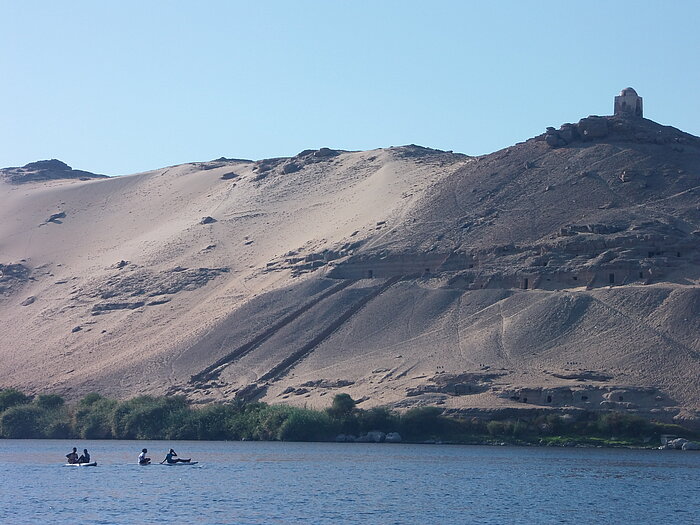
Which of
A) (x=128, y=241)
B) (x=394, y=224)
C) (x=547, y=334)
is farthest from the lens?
(x=128, y=241)

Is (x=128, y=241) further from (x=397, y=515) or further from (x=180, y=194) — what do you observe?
(x=397, y=515)

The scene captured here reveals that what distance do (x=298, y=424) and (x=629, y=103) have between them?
43863mm

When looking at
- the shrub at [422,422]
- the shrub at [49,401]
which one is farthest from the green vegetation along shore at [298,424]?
the shrub at [49,401]

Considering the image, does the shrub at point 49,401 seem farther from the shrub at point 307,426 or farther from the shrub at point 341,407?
the shrub at point 341,407

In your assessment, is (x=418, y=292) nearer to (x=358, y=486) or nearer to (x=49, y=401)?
(x=49, y=401)

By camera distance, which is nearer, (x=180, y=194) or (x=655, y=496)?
(x=655, y=496)

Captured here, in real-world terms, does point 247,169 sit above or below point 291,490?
above

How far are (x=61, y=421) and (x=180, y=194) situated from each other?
5633 cm

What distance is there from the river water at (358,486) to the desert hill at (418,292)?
27.7ft

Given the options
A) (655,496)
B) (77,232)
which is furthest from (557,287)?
(77,232)

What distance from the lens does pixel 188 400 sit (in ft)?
238

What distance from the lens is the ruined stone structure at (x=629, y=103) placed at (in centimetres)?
9612

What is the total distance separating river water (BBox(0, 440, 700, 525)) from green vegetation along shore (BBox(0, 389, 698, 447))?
5.24 feet

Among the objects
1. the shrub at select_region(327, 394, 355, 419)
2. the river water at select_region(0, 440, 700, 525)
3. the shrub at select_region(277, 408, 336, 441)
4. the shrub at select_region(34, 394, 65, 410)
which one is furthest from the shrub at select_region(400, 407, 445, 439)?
the shrub at select_region(34, 394, 65, 410)
